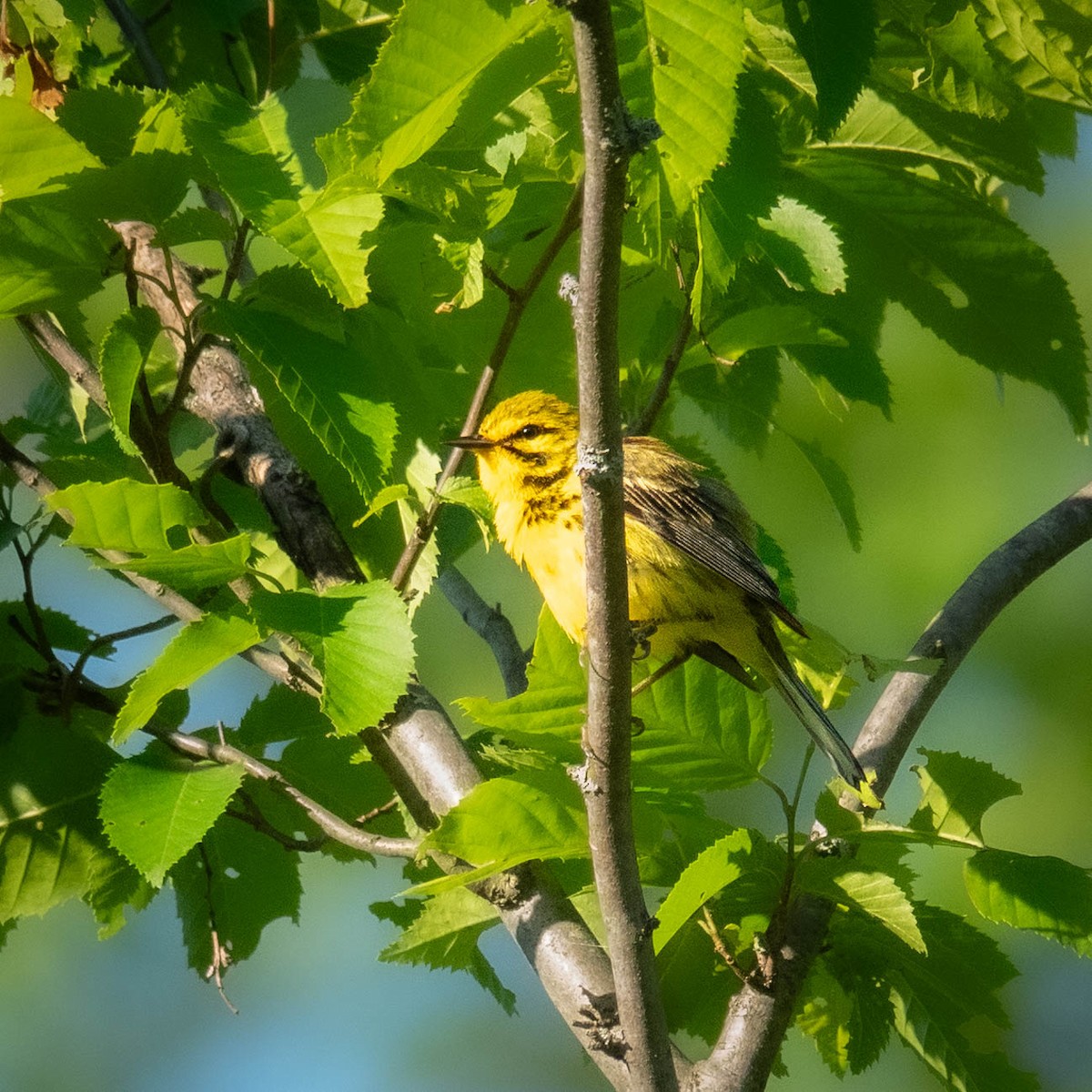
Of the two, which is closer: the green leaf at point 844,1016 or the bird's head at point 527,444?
the green leaf at point 844,1016

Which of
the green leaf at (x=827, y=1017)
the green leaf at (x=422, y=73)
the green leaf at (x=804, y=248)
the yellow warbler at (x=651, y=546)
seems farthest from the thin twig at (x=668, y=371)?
the green leaf at (x=827, y=1017)

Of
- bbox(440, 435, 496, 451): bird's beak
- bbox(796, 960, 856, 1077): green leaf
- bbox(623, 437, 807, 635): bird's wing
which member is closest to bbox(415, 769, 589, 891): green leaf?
bbox(440, 435, 496, 451): bird's beak

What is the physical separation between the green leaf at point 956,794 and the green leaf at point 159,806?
1329 mm

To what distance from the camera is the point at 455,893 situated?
2895 mm

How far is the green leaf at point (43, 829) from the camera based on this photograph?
2912mm

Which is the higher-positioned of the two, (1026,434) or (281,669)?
(1026,434)

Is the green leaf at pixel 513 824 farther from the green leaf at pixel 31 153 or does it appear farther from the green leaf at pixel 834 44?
the green leaf at pixel 31 153

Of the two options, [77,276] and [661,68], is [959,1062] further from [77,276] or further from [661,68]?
[77,276]

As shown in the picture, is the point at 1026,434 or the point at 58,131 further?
the point at 1026,434

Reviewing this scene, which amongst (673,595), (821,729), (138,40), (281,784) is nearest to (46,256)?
(281,784)

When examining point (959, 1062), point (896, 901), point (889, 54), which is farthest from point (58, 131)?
point (959, 1062)

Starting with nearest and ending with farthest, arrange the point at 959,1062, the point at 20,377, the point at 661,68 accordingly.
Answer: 1. the point at 661,68
2. the point at 959,1062
3. the point at 20,377

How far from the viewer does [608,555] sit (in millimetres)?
2014

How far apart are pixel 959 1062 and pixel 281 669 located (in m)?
1.70
